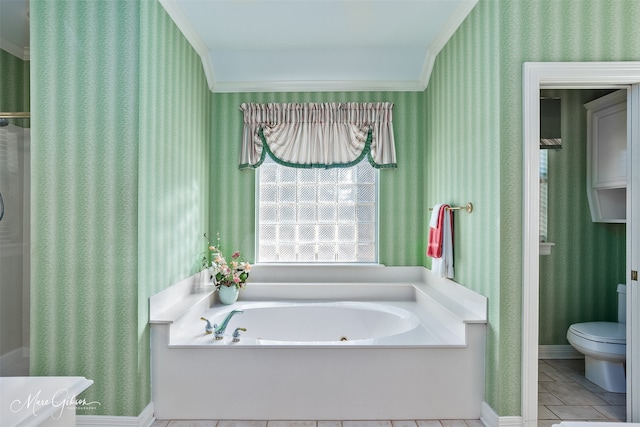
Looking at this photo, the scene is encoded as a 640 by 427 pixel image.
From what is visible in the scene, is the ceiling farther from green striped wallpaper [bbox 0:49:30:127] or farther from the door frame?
the door frame

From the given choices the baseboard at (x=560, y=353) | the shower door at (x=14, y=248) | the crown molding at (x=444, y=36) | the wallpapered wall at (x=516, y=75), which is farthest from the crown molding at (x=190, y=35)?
the baseboard at (x=560, y=353)

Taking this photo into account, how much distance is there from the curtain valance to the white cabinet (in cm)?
157

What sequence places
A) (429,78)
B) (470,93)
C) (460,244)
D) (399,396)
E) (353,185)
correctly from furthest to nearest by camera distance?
(353,185) → (429,78) → (460,244) → (470,93) → (399,396)

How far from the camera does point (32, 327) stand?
217 cm

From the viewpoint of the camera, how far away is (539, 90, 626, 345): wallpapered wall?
133 inches

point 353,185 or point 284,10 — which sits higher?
point 284,10

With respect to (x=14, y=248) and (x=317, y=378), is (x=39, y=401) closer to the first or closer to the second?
(x=317, y=378)

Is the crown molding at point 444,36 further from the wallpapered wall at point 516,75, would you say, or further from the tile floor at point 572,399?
the tile floor at point 572,399

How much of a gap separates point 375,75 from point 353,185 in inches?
37.3

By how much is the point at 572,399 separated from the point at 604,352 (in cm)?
39

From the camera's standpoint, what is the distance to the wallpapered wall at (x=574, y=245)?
3.39 m

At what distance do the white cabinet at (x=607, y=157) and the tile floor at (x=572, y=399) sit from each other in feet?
4.03

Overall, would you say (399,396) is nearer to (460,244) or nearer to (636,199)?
(460,244)

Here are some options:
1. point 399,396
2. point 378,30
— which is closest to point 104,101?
point 378,30
